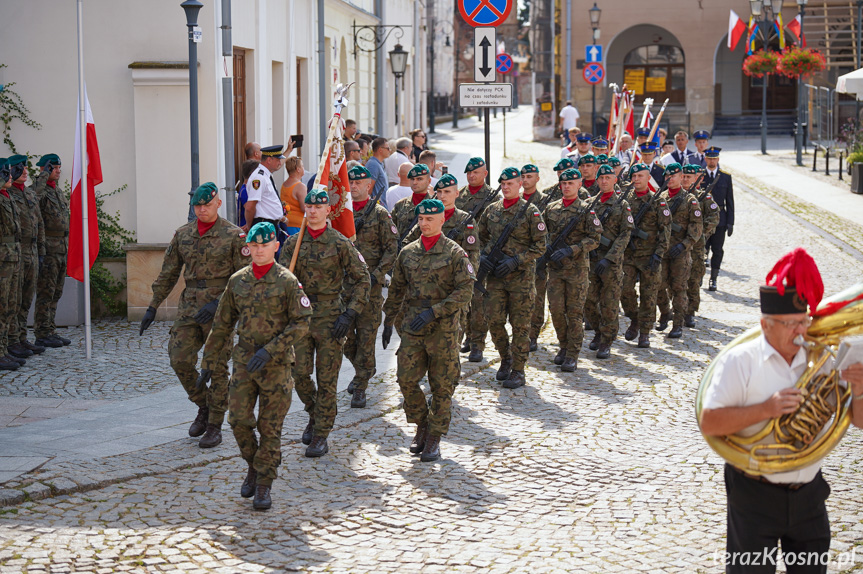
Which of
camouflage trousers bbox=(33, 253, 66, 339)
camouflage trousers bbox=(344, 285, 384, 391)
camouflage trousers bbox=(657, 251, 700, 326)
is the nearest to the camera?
camouflage trousers bbox=(344, 285, 384, 391)

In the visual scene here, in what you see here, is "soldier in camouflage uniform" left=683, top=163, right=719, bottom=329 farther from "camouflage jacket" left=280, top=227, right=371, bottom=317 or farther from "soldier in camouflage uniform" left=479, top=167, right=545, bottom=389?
"camouflage jacket" left=280, top=227, right=371, bottom=317

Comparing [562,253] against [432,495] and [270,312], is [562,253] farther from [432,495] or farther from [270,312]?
[270,312]

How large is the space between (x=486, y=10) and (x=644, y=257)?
10.3 ft

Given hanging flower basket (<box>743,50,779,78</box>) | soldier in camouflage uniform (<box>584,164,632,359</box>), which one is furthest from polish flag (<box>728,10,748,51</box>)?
soldier in camouflage uniform (<box>584,164,632,359</box>)

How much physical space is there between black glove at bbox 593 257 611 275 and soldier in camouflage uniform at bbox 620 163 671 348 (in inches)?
29.5

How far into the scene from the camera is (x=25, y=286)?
11.7 m

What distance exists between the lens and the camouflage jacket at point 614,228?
1136 centimetres

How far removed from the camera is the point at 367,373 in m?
9.46

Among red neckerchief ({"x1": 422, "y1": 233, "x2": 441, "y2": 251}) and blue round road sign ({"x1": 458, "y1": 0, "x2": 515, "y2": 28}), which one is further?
blue round road sign ({"x1": 458, "y1": 0, "x2": 515, "y2": 28})

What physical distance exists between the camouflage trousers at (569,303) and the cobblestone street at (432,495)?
1.50 ft

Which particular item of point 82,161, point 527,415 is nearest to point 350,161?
point 82,161

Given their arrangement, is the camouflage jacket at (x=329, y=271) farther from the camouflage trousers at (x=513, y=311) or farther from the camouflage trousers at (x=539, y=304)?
the camouflage trousers at (x=539, y=304)

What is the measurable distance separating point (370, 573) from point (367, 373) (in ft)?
11.8

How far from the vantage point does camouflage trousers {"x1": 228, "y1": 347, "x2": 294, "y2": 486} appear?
696cm
